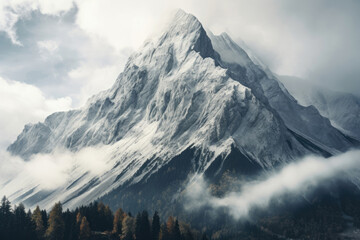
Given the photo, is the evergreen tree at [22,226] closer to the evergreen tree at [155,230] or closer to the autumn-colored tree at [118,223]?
the autumn-colored tree at [118,223]

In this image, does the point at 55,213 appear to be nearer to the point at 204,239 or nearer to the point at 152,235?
the point at 152,235

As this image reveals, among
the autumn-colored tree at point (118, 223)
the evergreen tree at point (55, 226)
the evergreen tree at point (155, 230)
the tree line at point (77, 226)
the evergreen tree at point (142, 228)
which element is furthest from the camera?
the autumn-colored tree at point (118, 223)

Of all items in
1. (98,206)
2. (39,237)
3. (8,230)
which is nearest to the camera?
(8,230)

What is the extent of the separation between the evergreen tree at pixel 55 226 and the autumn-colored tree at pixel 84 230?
6550 millimetres

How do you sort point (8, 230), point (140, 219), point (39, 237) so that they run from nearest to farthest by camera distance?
point (8, 230) < point (39, 237) < point (140, 219)

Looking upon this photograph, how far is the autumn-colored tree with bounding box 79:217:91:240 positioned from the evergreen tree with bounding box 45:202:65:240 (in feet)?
21.5

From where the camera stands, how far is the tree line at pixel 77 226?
493ft

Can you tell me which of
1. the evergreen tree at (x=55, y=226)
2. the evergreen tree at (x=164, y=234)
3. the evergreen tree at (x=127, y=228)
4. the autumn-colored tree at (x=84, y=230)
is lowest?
the evergreen tree at (x=164, y=234)

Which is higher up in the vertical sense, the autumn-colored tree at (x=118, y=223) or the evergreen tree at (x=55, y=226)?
the evergreen tree at (x=55, y=226)

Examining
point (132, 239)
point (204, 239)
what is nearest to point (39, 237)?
point (132, 239)

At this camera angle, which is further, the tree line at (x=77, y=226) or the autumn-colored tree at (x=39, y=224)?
the autumn-colored tree at (x=39, y=224)

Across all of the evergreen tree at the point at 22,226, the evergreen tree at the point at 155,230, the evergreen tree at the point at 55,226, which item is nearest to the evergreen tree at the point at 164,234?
the evergreen tree at the point at 155,230

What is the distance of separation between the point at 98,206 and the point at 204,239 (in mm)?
45863

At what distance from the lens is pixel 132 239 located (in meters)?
162
